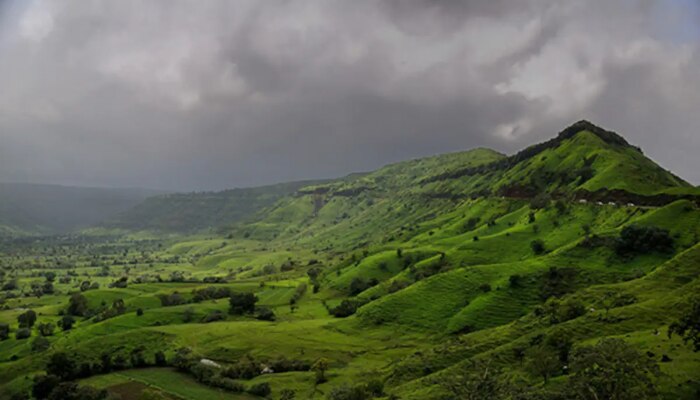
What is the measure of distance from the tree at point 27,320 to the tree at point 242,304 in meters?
75.8

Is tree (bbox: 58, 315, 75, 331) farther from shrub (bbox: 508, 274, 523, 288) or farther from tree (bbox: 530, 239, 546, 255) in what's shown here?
tree (bbox: 530, 239, 546, 255)

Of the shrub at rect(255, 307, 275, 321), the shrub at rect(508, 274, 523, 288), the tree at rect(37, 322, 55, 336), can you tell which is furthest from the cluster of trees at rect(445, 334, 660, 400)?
the tree at rect(37, 322, 55, 336)

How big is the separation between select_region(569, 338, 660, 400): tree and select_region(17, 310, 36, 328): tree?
198174 millimetres

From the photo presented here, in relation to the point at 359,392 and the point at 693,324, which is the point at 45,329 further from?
the point at 693,324

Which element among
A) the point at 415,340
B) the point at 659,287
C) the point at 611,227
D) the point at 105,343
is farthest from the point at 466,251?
the point at 105,343

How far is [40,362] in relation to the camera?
425 ft

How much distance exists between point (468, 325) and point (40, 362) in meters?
117

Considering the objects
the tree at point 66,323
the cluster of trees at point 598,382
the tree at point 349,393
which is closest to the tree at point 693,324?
the cluster of trees at point 598,382

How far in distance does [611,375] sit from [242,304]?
15495 centimetres

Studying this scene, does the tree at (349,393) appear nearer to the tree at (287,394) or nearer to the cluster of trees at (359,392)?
the cluster of trees at (359,392)

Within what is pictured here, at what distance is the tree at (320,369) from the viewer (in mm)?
108844

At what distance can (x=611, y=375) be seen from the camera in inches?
1927

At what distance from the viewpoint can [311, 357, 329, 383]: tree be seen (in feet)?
357

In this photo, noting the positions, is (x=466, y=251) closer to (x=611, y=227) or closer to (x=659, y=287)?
(x=611, y=227)
